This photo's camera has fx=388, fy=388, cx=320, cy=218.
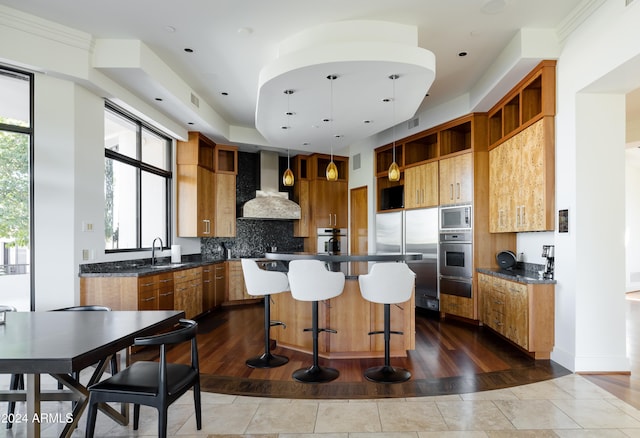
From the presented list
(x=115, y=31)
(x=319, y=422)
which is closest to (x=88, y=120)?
(x=115, y=31)

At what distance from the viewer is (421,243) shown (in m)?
6.17

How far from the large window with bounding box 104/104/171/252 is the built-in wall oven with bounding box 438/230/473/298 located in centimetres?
430

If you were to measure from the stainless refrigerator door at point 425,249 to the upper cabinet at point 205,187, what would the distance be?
3264mm

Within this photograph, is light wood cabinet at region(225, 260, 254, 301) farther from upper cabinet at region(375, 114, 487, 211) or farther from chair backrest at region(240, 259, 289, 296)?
chair backrest at region(240, 259, 289, 296)

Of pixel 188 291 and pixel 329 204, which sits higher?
pixel 329 204

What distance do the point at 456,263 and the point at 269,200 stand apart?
12.2 feet

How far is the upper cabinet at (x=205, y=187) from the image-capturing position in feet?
20.8

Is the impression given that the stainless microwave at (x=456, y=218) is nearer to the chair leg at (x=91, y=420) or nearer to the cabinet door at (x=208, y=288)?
the cabinet door at (x=208, y=288)

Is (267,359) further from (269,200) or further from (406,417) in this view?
(269,200)

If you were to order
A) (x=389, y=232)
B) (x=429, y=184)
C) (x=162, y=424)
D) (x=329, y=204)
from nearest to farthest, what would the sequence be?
(x=162, y=424), (x=429, y=184), (x=389, y=232), (x=329, y=204)

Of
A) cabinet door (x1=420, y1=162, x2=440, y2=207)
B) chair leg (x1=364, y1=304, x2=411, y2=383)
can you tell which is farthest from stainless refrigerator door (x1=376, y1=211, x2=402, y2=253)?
chair leg (x1=364, y1=304, x2=411, y2=383)

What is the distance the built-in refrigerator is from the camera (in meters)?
5.94

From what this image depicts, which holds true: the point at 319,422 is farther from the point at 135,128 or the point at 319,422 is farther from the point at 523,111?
the point at 135,128

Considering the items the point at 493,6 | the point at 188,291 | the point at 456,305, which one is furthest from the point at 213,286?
the point at 493,6
